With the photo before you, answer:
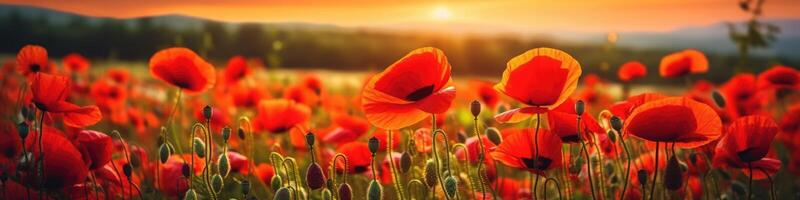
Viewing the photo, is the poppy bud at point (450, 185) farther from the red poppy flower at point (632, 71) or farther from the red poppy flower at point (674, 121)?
the red poppy flower at point (632, 71)

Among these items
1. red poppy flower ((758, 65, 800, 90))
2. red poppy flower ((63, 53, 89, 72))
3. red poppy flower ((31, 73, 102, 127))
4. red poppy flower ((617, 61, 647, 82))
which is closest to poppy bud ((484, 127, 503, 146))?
red poppy flower ((31, 73, 102, 127))

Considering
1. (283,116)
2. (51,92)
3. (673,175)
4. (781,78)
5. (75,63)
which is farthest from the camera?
(75,63)

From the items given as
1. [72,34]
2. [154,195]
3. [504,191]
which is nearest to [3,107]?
[154,195]

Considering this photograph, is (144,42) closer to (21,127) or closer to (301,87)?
(301,87)

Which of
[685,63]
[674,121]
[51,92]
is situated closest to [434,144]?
[674,121]

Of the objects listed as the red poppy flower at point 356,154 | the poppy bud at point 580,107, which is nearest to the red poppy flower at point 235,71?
the red poppy flower at point 356,154

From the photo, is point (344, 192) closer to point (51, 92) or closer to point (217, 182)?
point (217, 182)
